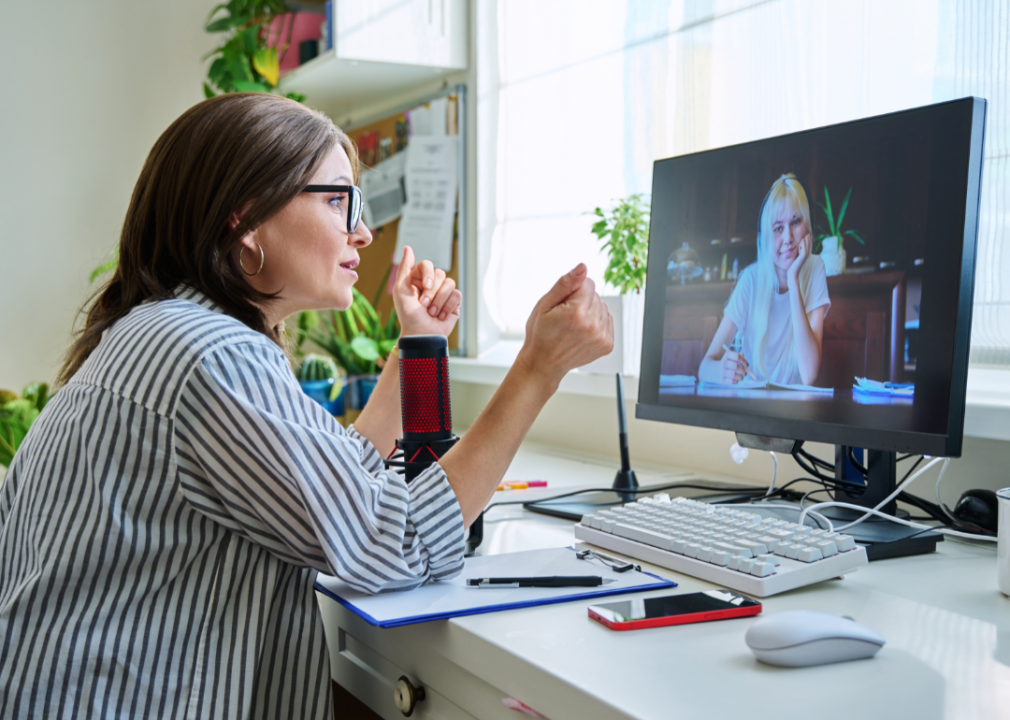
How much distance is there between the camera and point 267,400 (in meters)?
0.76

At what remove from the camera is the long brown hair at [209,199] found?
2.99ft

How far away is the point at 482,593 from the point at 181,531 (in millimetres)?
269

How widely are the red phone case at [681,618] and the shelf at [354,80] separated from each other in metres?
1.79

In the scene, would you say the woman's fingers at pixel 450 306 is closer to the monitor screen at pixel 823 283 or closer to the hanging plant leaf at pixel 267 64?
the monitor screen at pixel 823 283

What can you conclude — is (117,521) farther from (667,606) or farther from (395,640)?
(667,606)

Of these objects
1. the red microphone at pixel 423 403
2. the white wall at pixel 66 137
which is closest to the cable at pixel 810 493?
the red microphone at pixel 423 403

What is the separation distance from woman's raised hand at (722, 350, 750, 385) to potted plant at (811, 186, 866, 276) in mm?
161

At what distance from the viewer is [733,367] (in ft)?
3.65

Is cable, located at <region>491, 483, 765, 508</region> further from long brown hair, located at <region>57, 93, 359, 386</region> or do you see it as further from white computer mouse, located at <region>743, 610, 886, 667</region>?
white computer mouse, located at <region>743, 610, 886, 667</region>

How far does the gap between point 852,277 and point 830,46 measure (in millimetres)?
591

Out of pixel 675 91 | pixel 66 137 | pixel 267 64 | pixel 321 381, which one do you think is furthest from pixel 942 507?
pixel 66 137

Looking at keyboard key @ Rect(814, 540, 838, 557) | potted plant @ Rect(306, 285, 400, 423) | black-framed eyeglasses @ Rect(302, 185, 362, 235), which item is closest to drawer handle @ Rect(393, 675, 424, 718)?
keyboard key @ Rect(814, 540, 838, 557)

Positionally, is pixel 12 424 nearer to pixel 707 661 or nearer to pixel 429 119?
pixel 429 119

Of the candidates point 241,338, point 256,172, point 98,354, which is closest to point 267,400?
point 241,338
